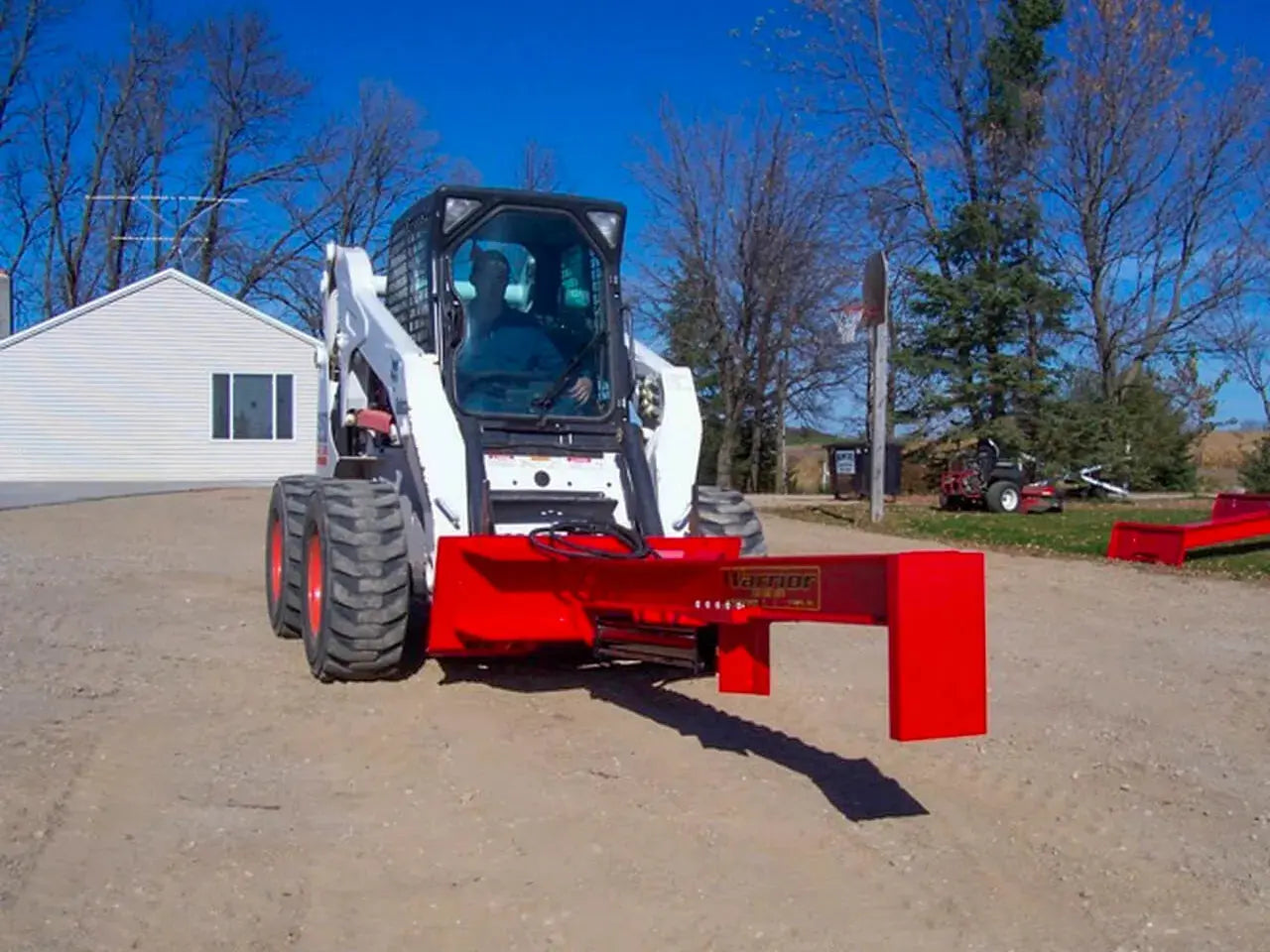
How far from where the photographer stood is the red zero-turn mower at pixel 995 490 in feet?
73.5

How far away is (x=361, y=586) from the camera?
6.78 metres

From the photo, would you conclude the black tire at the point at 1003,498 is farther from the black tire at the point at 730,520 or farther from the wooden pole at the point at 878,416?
the black tire at the point at 730,520

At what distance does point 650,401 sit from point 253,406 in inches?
874

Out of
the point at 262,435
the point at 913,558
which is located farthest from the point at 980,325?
the point at 913,558

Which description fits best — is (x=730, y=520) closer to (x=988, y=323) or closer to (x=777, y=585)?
(x=777, y=585)

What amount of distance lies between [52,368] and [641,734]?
2415 centimetres

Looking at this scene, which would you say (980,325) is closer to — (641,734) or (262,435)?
(262,435)

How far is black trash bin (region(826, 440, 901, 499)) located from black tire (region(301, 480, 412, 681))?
17360 mm

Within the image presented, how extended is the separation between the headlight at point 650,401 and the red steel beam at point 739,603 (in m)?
0.94

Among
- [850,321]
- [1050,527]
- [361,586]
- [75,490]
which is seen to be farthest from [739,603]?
[850,321]

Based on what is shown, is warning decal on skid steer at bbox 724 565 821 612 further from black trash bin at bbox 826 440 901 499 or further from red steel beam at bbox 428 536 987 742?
black trash bin at bbox 826 440 901 499

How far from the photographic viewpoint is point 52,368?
2712 centimetres

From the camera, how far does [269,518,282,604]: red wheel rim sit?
9.06 m

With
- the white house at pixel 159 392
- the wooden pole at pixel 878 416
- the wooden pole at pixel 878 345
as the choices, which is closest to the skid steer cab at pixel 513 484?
the wooden pole at pixel 878 345
